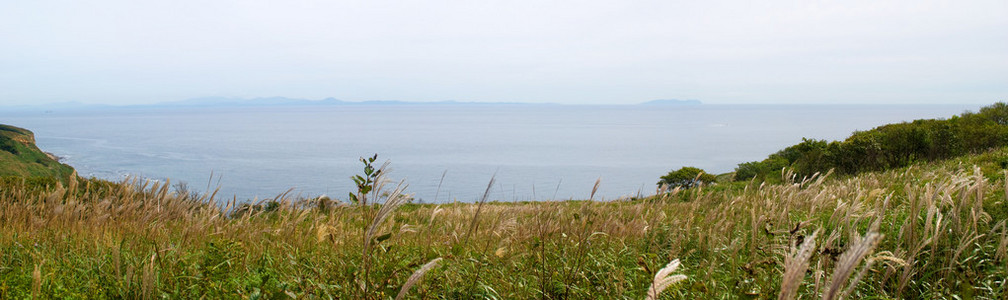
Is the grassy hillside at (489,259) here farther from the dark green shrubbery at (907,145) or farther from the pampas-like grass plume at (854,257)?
the dark green shrubbery at (907,145)

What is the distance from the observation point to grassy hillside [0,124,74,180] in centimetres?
3994

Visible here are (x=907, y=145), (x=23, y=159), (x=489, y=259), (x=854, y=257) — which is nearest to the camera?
(x=854, y=257)

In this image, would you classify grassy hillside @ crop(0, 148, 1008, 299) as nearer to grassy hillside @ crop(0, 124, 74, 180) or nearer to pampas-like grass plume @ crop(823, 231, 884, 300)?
pampas-like grass plume @ crop(823, 231, 884, 300)

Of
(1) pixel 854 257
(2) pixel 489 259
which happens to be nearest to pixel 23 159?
(2) pixel 489 259

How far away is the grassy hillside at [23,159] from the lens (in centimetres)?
3994

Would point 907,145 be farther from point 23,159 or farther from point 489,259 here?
point 23,159

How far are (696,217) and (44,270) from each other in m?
6.62

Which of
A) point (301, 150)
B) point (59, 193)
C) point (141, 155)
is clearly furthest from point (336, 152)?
point (59, 193)

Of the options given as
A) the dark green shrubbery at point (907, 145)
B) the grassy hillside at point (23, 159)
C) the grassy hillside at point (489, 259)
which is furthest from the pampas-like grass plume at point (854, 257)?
the grassy hillside at point (23, 159)

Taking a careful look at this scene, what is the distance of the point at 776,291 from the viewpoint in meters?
3.47

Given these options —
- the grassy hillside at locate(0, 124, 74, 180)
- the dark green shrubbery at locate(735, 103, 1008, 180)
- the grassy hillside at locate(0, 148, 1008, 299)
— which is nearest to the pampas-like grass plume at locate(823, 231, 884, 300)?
the grassy hillside at locate(0, 148, 1008, 299)

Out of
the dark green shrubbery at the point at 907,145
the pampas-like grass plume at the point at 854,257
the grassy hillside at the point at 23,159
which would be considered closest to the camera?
the pampas-like grass plume at the point at 854,257

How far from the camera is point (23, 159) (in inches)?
1805

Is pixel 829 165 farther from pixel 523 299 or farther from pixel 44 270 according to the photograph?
pixel 44 270
